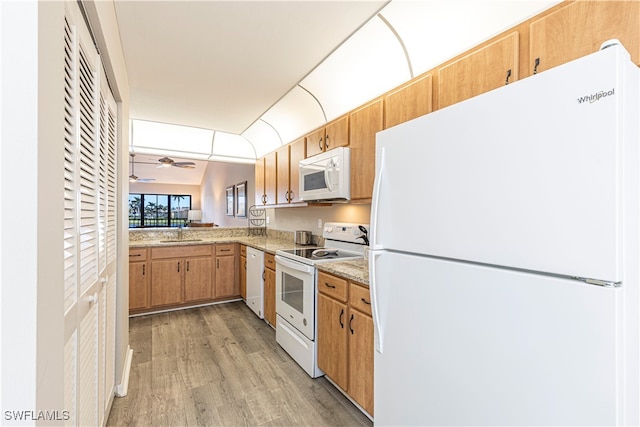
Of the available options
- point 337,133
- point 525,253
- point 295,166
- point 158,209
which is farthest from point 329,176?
point 158,209

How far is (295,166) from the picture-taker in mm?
3416

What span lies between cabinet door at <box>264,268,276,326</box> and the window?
674 centimetres

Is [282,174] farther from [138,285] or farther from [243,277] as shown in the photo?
[138,285]

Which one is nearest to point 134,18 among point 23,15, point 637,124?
point 23,15

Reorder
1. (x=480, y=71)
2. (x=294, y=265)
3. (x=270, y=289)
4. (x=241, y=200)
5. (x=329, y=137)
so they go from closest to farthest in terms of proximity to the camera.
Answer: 1. (x=480, y=71)
2. (x=294, y=265)
3. (x=329, y=137)
4. (x=270, y=289)
5. (x=241, y=200)

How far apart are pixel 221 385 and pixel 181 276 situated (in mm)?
2099

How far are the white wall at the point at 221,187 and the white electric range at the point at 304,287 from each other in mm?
3219

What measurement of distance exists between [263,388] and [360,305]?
107 cm

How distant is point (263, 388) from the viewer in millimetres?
2182

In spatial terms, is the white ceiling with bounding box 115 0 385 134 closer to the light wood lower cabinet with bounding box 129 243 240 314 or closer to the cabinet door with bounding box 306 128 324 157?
the cabinet door with bounding box 306 128 324 157

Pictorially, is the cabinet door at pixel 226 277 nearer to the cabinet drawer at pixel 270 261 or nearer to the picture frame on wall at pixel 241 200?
the cabinet drawer at pixel 270 261

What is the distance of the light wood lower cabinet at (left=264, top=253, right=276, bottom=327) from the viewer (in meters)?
3.13

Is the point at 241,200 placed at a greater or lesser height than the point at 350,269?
greater

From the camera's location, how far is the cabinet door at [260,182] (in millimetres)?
4395
